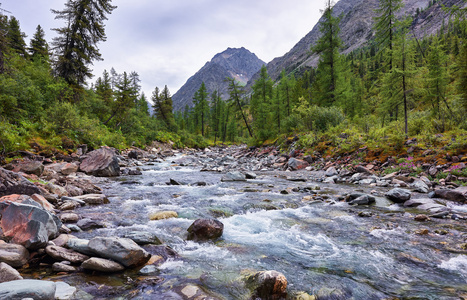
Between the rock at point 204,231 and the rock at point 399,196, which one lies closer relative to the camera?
the rock at point 204,231

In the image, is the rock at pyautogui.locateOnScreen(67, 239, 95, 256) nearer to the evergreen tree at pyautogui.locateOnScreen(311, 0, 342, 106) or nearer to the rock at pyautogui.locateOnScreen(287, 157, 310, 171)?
the rock at pyautogui.locateOnScreen(287, 157, 310, 171)

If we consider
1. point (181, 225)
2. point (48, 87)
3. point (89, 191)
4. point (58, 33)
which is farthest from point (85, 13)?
point (181, 225)

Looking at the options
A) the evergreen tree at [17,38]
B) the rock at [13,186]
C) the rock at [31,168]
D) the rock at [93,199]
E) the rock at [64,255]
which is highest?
the evergreen tree at [17,38]

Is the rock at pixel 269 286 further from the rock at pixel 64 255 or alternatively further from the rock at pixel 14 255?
the rock at pixel 14 255

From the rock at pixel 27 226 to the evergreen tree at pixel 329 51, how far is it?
27021mm

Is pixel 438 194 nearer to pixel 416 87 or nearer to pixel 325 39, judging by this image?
pixel 416 87

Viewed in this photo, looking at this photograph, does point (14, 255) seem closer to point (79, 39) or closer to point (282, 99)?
point (79, 39)

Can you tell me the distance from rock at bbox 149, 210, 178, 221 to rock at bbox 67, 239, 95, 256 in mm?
2258

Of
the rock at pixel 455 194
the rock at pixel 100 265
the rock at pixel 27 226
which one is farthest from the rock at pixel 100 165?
the rock at pixel 455 194

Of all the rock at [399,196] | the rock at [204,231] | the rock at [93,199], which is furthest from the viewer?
the rock at [399,196]

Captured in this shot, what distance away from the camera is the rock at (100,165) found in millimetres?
12125

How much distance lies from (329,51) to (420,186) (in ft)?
71.4

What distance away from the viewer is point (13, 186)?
534cm

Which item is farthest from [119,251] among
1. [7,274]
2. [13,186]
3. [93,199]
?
[93,199]
